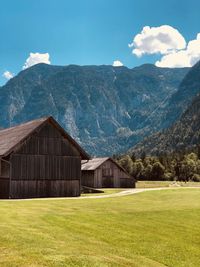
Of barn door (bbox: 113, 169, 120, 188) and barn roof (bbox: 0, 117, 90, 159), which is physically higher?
barn roof (bbox: 0, 117, 90, 159)

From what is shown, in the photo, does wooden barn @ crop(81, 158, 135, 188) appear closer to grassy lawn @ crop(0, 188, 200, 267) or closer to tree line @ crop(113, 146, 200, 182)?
tree line @ crop(113, 146, 200, 182)

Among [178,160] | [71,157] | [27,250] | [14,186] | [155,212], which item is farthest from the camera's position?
[178,160]

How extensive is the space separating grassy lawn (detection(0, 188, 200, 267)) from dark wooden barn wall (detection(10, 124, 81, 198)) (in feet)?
53.0

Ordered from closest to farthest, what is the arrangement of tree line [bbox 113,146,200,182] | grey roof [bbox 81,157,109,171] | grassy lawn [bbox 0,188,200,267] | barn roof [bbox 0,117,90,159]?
grassy lawn [bbox 0,188,200,267], barn roof [bbox 0,117,90,159], grey roof [bbox 81,157,109,171], tree line [bbox 113,146,200,182]

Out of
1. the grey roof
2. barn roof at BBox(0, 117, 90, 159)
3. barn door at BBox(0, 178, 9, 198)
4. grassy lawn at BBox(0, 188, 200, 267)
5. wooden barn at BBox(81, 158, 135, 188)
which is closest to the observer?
grassy lawn at BBox(0, 188, 200, 267)

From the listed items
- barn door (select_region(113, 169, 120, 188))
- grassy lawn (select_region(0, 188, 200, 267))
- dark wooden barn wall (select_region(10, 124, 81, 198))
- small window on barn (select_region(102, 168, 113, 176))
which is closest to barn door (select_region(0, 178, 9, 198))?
dark wooden barn wall (select_region(10, 124, 81, 198))

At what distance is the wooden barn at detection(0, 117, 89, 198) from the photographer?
46.9m

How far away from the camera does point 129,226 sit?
26.5m

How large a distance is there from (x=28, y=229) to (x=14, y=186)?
26025mm

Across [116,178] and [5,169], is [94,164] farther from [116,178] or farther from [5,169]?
[5,169]

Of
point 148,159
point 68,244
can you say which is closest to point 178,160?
point 148,159

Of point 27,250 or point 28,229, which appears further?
point 28,229

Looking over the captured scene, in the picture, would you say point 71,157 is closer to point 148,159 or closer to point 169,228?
A: point 169,228

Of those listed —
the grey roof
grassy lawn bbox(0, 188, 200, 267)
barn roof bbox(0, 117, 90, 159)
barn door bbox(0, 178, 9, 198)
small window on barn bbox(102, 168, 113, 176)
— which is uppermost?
barn roof bbox(0, 117, 90, 159)
